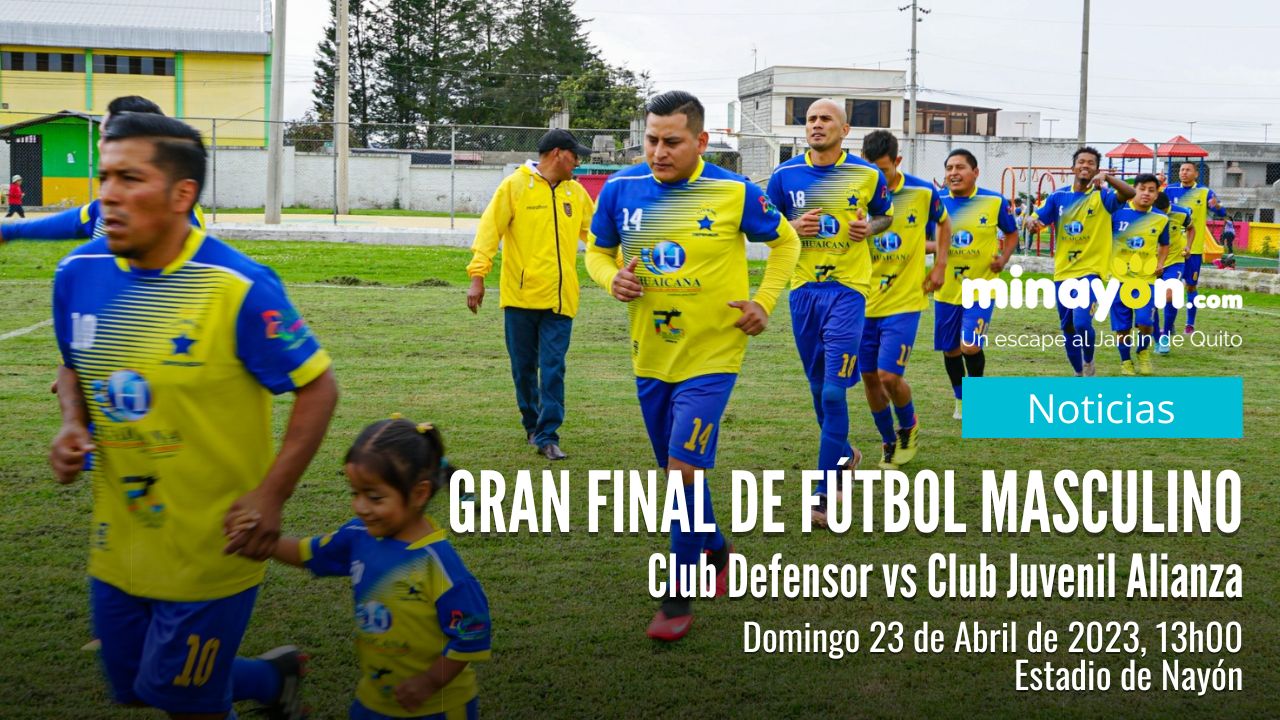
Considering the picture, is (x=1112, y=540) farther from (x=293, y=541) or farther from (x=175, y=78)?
(x=175, y=78)

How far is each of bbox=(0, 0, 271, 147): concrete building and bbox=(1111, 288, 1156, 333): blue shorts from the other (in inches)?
1732

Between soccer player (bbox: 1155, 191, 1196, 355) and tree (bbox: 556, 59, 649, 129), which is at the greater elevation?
tree (bbox: 556, 59, 649, 129)

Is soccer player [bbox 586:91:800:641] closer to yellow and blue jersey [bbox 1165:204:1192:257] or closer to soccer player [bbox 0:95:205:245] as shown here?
soccer player [bbox 0:95:205:245]

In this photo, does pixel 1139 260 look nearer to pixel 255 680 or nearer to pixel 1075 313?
pixel 1075 313

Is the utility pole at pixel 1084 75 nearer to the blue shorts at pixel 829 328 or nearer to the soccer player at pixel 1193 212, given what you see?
the soccer player at pixel 1193 212

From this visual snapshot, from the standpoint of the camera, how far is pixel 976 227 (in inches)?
452

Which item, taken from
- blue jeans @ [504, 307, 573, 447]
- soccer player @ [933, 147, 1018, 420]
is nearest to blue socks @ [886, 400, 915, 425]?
soccer player @ [933, 147, 1018, 420]

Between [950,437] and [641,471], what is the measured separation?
285 centimetres

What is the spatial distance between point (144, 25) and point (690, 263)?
54036mm

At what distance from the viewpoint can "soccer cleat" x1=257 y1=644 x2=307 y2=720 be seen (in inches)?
157

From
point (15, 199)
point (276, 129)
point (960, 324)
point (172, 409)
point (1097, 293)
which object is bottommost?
point (172, 409)

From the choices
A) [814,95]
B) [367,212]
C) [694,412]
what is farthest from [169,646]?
[814,95]

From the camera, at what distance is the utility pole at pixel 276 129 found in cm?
2897

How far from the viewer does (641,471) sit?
851cm
